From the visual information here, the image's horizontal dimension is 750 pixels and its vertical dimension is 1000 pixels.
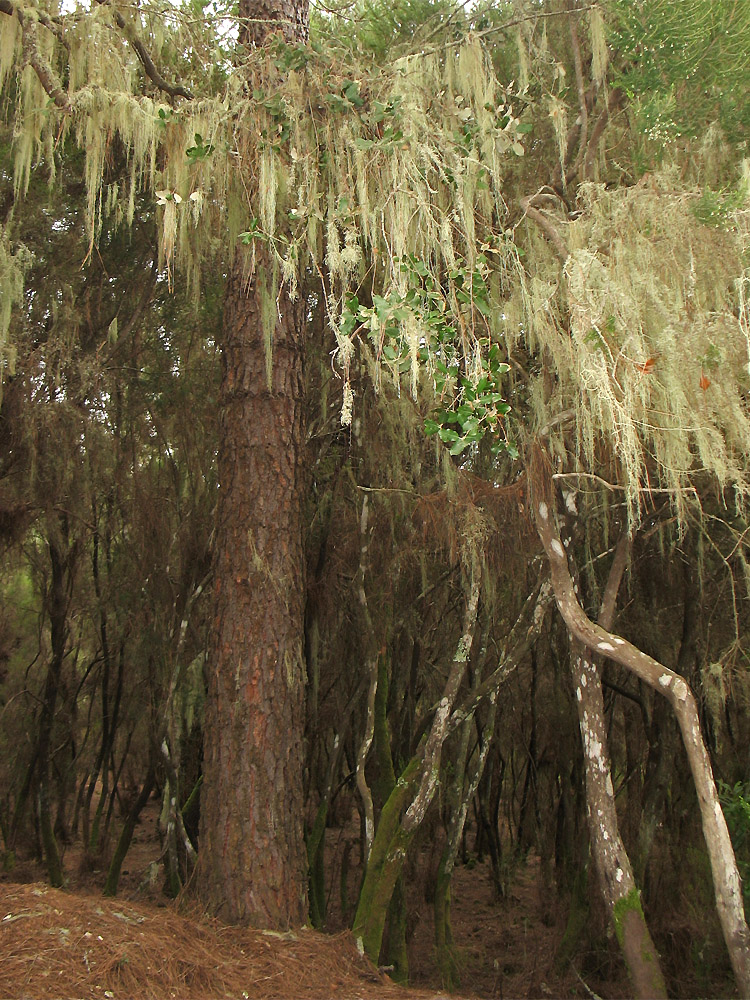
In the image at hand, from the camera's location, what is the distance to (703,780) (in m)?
3.21

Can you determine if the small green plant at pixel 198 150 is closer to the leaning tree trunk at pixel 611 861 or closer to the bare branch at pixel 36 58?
the bare branch at pixel 36 58

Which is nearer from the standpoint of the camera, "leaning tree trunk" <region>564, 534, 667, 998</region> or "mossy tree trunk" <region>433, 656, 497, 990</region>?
"leaning tree trunk" <region>564, 534, 667, 998</region>

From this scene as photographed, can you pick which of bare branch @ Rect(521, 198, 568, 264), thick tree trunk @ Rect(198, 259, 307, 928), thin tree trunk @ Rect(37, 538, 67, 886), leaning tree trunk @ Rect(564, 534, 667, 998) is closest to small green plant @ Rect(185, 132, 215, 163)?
thick tree trunk @ Rect(198, 259, 307, 928)

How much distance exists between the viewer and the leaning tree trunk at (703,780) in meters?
3.09

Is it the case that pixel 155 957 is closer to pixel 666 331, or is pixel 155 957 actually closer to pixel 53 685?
pixel 666 331

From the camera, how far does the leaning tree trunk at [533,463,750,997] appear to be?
309cm

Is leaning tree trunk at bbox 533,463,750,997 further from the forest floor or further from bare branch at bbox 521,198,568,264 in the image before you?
bare branch at bbox 521,198,568,264

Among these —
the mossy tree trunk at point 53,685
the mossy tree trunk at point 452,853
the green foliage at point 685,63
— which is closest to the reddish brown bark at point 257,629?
the green foliage at point 685,63

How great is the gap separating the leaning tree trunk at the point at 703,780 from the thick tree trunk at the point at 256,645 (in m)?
1.40

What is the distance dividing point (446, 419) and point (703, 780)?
1.86m

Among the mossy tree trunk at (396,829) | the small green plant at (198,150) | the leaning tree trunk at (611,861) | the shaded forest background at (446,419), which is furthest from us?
the mossy tree trunk at (396,829)

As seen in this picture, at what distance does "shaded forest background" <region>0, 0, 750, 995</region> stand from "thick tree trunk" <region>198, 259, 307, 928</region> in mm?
604

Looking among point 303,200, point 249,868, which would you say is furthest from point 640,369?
point 249,868

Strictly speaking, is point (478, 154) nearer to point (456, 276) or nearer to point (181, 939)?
point (456, 276)
